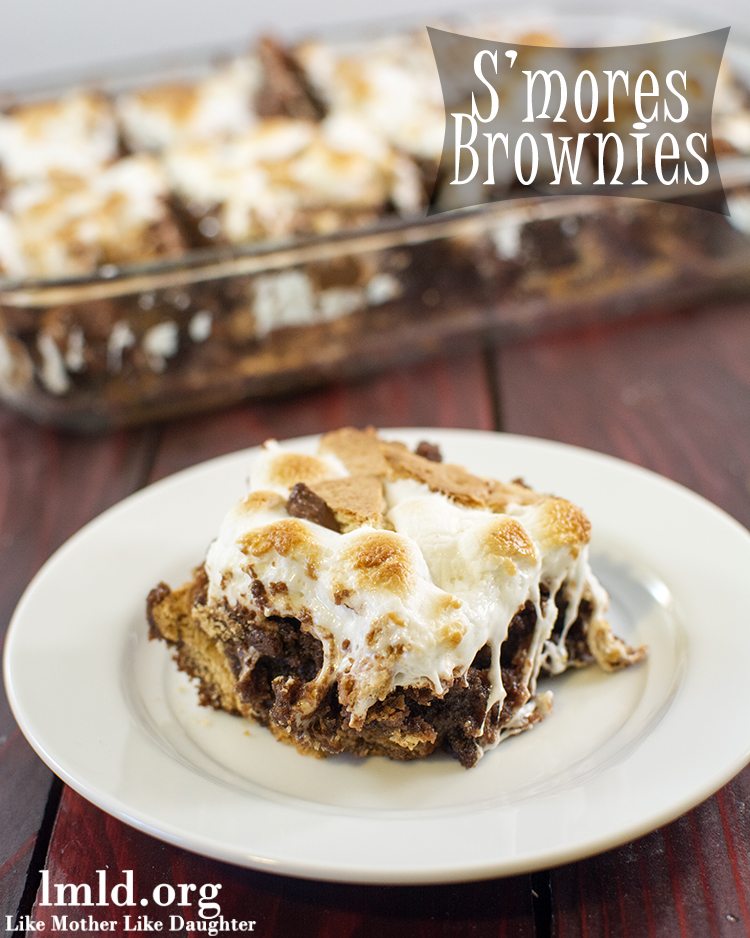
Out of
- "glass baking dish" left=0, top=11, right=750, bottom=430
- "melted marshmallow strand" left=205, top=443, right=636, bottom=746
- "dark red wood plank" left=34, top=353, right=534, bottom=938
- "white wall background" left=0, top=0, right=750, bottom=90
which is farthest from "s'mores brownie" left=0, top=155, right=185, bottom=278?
"white wall background" left=0, top=0, right=750, bottom=90

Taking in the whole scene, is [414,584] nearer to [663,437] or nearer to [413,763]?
[413,763]

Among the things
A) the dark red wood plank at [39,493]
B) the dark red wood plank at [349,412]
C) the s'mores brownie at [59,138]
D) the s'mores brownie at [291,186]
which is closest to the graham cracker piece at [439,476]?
the dark red wood plank at [39,493]

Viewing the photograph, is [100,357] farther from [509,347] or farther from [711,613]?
[711,613]

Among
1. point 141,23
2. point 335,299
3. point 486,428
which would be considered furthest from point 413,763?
point 141,23

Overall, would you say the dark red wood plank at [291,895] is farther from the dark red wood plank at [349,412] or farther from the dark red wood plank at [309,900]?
the dark red wood plank at [349,412]

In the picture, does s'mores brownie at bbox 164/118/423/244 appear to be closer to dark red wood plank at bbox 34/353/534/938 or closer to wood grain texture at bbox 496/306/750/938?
wood grain texture at bbox 496/306/750/938

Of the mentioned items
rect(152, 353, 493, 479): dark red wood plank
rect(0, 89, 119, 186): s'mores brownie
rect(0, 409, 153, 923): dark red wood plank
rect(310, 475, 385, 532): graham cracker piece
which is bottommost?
rect(152, 353, 493, 479): dark red wood plank

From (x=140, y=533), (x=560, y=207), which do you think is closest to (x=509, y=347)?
(x=560, y=207)
